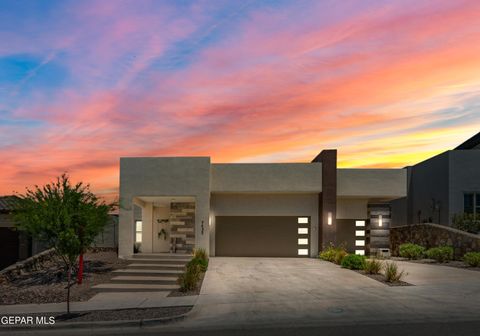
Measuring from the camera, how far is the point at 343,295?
14742 millimetres

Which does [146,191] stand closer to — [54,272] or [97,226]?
[54,272]

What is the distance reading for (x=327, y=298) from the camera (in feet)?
47.0

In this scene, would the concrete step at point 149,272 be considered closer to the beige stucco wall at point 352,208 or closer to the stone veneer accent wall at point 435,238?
the beige stucco wall at point 352,208

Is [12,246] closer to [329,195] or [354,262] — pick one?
[329,195]

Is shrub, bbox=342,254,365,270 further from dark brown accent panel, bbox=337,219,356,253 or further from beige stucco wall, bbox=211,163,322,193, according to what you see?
dark brown accent panel, bbox=337,219,356,253

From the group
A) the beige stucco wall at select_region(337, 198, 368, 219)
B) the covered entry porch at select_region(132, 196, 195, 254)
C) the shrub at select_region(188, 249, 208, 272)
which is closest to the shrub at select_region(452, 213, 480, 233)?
the beige stucco wall at select_region(337, 198, 368, 219)

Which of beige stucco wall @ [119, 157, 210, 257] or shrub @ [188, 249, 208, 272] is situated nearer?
shrub @ [188, 249, 208, 272]

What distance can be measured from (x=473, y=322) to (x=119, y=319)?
8.90m

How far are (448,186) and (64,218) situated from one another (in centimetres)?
2584

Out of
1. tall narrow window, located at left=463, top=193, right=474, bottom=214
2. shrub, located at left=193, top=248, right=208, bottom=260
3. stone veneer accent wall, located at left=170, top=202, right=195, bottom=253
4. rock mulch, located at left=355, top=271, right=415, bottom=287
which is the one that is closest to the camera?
rock mulch, located at left=355, top=271, right=415, bottom=287

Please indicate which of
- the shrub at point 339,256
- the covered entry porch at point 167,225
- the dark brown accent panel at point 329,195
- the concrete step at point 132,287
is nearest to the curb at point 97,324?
the concrete step at point 132,287

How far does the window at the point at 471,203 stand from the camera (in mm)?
30500

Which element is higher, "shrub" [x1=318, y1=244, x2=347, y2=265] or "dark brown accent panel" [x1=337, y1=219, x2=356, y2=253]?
"dark brown accent panel" [x1=337, y1=219, x2=356, y2=253]

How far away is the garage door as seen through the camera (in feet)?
91.8
